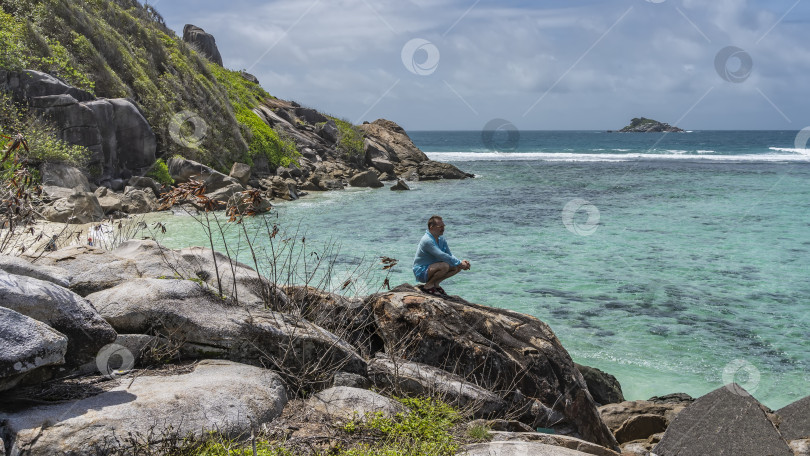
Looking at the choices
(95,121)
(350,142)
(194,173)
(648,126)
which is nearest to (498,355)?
(95,121)

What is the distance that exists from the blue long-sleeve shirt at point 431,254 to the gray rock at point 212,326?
2709 millimetres

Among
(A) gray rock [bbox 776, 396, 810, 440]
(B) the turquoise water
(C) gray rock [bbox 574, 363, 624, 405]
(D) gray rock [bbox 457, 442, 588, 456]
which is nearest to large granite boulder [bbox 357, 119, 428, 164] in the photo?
(B) the turquoise water

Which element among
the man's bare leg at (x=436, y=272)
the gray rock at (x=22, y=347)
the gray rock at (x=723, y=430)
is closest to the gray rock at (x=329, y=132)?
the man's bare leg at (x=436, y=272)

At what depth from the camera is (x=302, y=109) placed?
157 feet

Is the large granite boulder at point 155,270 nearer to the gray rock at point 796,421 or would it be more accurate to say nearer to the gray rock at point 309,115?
the gray rock at point 796,421

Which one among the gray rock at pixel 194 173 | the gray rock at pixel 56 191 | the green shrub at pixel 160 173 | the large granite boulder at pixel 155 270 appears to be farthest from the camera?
the green shrub at pixel 160 173

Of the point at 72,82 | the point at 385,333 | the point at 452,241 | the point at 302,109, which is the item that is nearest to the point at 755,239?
the point at 452,241

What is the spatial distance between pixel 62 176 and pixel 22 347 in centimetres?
1622

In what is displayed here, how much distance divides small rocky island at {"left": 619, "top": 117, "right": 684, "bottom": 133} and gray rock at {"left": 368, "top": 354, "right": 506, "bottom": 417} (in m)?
169

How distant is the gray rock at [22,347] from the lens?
3.55 meters

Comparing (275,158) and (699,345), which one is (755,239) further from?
(275,158)

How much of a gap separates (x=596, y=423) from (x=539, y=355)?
944mm

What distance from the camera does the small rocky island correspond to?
158m

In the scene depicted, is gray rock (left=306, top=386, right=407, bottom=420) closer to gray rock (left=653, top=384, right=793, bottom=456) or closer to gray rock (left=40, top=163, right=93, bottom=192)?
gray rock (left=653, top=384, right=793, bottom=456)
